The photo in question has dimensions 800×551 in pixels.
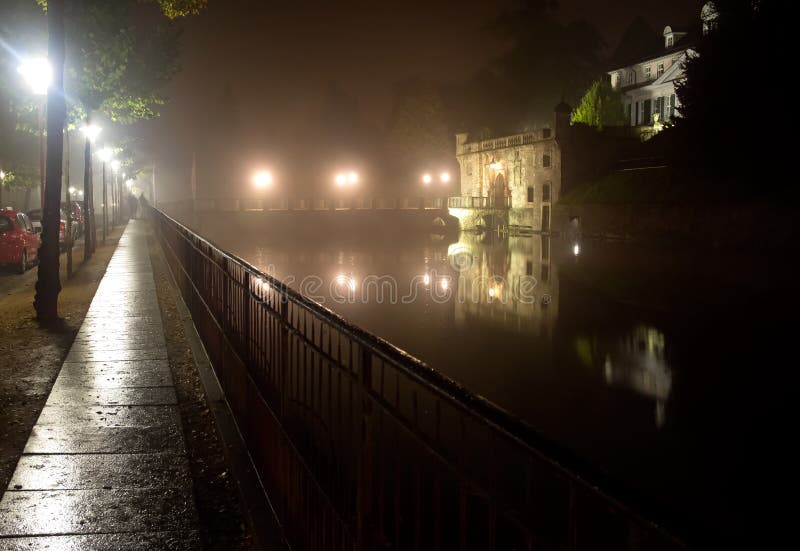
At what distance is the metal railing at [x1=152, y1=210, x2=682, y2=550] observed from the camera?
2.04 meters

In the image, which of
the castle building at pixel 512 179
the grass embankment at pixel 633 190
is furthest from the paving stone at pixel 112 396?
the castle building at pixel 512 179

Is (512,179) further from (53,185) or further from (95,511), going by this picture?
(95,511)

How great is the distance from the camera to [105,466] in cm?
548

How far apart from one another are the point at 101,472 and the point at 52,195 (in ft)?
27.6

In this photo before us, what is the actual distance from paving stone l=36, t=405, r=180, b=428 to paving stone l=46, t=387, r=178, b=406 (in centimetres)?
16

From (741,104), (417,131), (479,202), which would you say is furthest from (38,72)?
(417,131)

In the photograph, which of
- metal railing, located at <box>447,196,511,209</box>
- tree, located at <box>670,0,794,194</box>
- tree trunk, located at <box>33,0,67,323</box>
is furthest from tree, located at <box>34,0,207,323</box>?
metal railing, located at <box>447,196,511,209</box>

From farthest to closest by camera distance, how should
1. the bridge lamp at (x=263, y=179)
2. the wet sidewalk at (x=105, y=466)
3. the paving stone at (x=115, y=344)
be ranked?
the bridge lamp at (x=263, y=179) → the paving stone at (x=115, y=344) → the wet sidewalk at (x=105, y=466)

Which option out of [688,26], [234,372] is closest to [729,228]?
[234,372]

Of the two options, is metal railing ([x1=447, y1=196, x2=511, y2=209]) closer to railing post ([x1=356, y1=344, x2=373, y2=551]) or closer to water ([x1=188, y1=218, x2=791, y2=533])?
water ([x1=188, y1=218, x2=791, y2=533])

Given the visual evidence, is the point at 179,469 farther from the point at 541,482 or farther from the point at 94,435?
the point at 541,482

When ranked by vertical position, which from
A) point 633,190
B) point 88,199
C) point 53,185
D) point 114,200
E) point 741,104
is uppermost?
point 741,104

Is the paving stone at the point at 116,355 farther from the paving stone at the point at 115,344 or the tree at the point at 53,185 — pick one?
the tree at the point at 53,185

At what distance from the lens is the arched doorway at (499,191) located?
2662 inches
